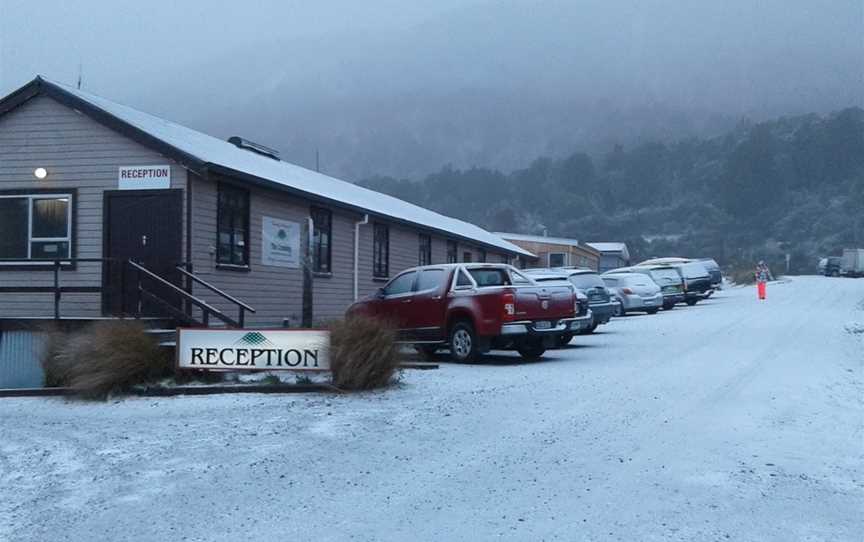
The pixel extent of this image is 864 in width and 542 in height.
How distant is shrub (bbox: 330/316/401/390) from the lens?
12484 millimetres

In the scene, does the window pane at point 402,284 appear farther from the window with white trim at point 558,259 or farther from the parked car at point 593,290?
the window with white trim at point 558,259

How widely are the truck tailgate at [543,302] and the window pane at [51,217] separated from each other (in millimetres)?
8746

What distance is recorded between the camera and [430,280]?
17.7 m

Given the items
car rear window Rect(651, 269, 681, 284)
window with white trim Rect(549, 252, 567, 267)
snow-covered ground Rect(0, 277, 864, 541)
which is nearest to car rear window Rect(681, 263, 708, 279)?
car rear window Rect(651, 269, 681, 284)

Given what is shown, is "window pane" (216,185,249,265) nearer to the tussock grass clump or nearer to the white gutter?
the tussock grass clump

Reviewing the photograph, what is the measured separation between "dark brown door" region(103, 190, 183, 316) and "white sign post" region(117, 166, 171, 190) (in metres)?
0.10

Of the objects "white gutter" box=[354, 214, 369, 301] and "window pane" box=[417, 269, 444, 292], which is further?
"white gutter" box=[354, 214, 369, 301]

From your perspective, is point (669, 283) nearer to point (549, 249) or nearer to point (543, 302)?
point (549, 249)

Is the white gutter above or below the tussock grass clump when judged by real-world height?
above

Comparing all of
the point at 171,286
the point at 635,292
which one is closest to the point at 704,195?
the point at 635,292

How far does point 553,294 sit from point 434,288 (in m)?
2.17

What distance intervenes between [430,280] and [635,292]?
1539cm

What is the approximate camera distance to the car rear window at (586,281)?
885 inches

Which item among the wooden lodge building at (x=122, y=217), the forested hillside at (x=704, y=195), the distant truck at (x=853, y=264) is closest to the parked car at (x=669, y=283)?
the wooden lodge building at (x=122, y=217)
